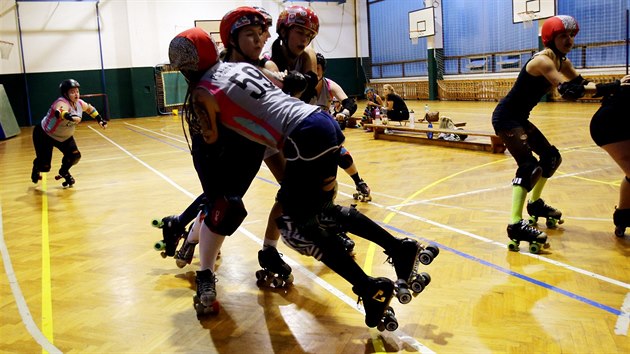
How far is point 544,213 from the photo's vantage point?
467 centimetres

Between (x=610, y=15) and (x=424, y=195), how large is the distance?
12.0 m

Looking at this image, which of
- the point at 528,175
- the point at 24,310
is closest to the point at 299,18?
the point at 528,175

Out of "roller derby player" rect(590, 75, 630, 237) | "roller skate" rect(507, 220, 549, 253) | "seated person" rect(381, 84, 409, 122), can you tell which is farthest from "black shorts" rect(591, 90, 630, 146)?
"seated person" rect(381, 84, 409, 122)

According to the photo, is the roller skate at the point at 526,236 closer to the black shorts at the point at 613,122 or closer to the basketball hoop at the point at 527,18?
the black shorts at the point at 613,122

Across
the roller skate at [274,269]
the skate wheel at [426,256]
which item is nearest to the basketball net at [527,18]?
the roller skate at [274,269]

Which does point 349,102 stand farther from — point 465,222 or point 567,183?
point 567,183

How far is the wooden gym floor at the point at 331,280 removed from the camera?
9.36ft

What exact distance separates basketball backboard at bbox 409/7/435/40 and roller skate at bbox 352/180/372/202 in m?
16.3

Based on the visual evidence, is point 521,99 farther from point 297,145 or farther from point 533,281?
point 297,145

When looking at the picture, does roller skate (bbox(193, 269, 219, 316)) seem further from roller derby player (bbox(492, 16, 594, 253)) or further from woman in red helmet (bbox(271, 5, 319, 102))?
roller derby player (bbox(492, 16, 594, 253))

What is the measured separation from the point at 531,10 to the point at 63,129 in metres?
14.1

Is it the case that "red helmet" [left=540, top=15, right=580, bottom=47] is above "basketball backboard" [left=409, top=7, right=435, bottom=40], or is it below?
below

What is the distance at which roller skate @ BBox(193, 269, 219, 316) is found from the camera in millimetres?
3211

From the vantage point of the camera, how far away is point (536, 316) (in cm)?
296
